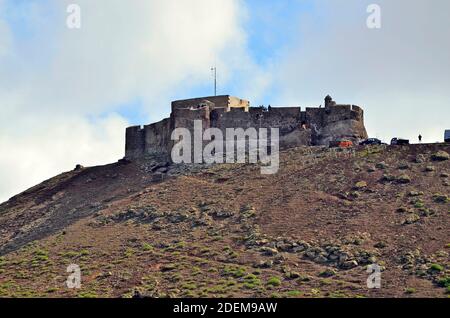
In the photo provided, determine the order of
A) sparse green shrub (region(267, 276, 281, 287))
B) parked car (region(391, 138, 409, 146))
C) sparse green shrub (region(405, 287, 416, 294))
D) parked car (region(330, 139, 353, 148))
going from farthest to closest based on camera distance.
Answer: parked car (region(330, 139, 353, 148)), parked car (region(391, 138, 409, 146)), sparse green shrub (region(267, 276, 281, 287)), sparse green shrub (region(405, 287, 416, 294))

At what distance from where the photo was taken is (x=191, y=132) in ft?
225

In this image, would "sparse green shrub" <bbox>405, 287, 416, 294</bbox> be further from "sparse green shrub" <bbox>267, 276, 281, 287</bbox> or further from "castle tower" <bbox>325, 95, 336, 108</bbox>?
"castle tower" <bbox>325, 95, 336, 108</bbox>

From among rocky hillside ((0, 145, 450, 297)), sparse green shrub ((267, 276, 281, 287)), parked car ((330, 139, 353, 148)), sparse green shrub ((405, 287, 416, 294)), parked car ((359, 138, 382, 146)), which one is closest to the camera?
sparse green shrub ((405, 287, 416, 294))

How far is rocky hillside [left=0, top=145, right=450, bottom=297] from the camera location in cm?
5078

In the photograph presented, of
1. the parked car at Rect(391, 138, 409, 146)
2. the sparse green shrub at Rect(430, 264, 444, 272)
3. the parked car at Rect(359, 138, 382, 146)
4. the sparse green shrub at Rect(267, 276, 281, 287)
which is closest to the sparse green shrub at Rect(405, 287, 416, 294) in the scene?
the sparse green shrub at Rect(430, 264, 444, 272)

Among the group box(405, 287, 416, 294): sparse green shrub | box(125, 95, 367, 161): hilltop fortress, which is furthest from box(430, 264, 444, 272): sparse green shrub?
box(125, 95, 367, 161): hilltop fortress

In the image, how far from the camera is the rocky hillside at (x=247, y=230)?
50.8m

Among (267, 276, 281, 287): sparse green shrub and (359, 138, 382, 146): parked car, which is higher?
(359, 138, 382, 146): parked car

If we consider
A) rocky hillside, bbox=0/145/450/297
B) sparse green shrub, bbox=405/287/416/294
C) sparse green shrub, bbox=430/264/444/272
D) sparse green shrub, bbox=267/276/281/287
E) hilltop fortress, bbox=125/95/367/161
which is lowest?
sparse green shrub, bbox=405/287/416/294

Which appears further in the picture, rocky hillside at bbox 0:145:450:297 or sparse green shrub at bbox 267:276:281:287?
rocky hillside at bbox 0:145:450:297

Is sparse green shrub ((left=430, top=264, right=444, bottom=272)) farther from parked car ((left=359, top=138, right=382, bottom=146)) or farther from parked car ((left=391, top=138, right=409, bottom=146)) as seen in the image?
parked car ((left=359, top=138, right=382, bottom=146))

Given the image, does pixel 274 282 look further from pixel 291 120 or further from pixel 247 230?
pixel 291 120
